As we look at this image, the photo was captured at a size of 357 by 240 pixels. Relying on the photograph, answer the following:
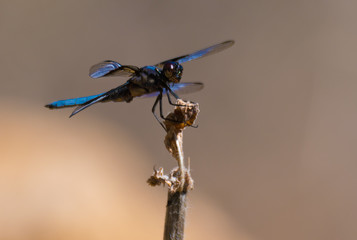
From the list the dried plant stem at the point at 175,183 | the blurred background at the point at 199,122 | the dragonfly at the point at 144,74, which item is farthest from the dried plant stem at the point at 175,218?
the blurred background at the point at 199,122

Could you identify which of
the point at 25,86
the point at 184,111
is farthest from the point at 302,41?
the point at 184,111

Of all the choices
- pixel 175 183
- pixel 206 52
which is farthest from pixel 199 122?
pixel 175 183

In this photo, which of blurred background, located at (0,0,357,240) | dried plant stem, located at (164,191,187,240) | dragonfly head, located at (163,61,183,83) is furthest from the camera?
blurred background, located at (0,0,357,240)

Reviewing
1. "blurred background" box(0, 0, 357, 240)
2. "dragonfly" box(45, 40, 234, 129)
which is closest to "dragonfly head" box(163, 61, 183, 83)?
"dragonfly" box(45, 40, 234, 129)

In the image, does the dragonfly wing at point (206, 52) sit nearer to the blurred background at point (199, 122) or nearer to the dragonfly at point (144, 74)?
the dragonfly at point (144, 74)

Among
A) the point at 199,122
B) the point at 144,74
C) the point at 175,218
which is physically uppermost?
the point at 199,122

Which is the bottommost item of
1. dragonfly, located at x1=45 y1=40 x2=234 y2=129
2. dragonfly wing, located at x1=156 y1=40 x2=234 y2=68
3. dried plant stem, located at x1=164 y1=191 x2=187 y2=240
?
dried plant stem, located at x1=164 y1=191 x2=187 y2=240

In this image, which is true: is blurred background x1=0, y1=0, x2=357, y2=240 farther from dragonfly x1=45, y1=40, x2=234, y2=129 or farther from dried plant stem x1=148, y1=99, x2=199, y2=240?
dried plant stem x1=148, y1=99, x2=199, y2=240

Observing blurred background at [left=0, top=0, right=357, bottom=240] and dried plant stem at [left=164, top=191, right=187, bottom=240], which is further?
blurred background at [left=0, top=0, right=357, bottom=240]

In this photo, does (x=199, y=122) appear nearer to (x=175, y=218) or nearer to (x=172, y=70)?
(x=172, y=70)
